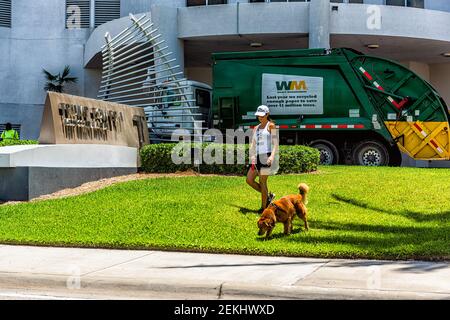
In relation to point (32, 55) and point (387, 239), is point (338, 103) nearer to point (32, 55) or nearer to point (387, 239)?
point (387, 239)

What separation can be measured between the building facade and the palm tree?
0.31 meters

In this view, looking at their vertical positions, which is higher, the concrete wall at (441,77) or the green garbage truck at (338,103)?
the concrete wall at (441,77)

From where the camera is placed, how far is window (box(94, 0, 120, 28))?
29.6 meters

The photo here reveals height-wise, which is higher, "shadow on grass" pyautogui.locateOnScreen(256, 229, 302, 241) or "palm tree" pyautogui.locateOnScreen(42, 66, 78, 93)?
"palm tree" pyautogui.locateOnScreen(42, 66, 78, 93)

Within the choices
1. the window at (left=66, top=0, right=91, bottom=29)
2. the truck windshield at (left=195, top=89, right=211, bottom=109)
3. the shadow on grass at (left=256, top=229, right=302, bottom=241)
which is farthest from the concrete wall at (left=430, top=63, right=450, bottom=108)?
the shadow on grass at (left=256, top=229, right=302, bottom=241)

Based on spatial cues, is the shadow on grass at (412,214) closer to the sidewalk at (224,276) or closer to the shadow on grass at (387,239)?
the shadow on grass at (387,239)

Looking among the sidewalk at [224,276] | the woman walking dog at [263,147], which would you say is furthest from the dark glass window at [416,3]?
the sidewalk at [224,276]

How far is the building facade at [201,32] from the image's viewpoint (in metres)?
24.2

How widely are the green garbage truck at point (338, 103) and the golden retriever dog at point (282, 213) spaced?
412 inches

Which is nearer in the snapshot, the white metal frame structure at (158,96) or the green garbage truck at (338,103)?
the green garbage truck at (338,103)

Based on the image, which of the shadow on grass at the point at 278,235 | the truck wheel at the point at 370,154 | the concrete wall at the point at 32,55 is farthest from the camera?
the concrete wall at the point at 32,55

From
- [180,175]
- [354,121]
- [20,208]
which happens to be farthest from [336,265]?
[354,121]

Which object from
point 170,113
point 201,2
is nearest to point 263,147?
point 170,113

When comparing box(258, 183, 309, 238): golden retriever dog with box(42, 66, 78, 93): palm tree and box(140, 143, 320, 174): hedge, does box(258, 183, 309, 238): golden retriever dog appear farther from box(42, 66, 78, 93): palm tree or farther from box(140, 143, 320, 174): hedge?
box(42, 66, 78, 93): palm tree
